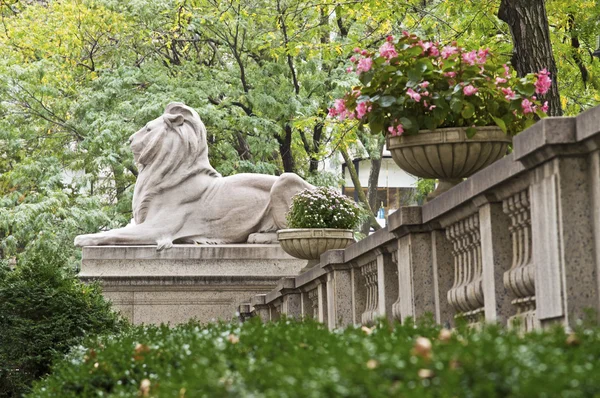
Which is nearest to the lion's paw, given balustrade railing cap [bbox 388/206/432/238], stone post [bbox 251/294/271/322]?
stone post [bbox 251/294/271/322]

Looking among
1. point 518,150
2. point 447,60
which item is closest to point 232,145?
point 447,60

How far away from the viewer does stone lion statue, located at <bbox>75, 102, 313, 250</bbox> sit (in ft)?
63.1

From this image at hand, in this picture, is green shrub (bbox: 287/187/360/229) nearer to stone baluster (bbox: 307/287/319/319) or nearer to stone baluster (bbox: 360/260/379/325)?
stone baluster (bbox: 307/287/319/319)

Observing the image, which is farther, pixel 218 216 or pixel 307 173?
pixel 307 173

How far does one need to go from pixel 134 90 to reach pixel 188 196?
850cm

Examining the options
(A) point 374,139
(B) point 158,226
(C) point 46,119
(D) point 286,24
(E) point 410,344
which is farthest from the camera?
(A) point 374,139

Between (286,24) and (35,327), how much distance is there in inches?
597

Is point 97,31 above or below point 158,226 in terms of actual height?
above

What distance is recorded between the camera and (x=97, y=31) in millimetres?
28797

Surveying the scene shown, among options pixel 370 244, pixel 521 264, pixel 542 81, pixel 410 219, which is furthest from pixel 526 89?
pixel 521 264

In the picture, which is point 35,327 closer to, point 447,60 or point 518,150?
point 447,60

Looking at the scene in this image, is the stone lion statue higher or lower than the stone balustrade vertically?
higher

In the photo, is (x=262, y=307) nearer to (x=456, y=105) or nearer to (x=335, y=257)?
(x=335, y=257)

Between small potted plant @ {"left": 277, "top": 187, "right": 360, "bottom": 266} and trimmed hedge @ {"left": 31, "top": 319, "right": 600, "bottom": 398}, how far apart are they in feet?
33.9
